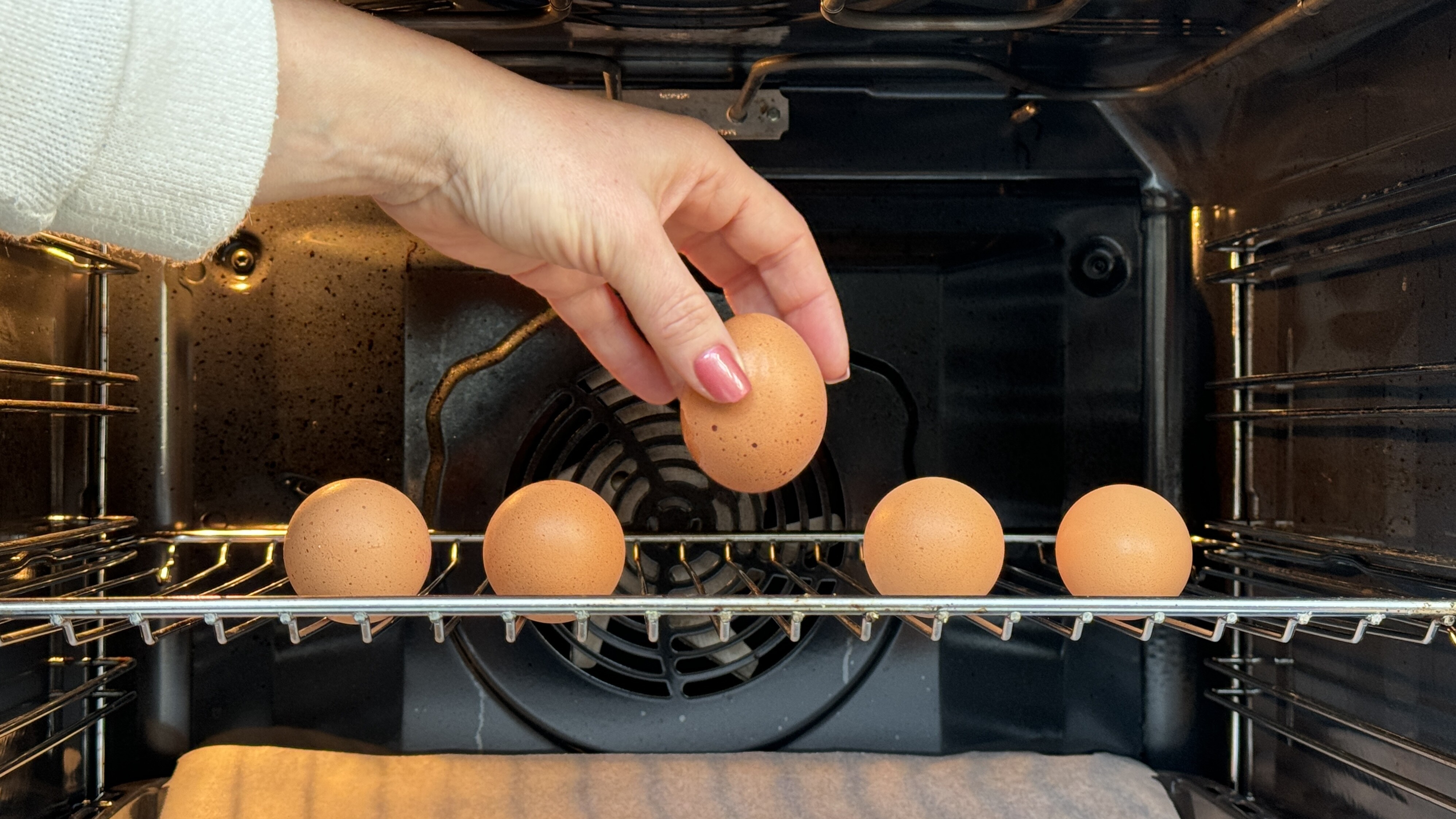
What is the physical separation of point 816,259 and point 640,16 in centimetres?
29

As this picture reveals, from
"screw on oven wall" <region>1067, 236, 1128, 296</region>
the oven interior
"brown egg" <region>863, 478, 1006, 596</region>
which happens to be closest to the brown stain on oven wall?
the oven interior

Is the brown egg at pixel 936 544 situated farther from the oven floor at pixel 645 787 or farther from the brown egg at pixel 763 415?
the oven floor at pixel 645 787

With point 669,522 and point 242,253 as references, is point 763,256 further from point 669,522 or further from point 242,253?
point 242,253

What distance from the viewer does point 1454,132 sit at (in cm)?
85

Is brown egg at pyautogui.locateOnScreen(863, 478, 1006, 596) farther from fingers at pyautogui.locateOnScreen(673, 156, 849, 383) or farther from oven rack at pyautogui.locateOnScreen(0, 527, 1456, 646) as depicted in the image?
fingers at pyautogui.locateOnScreen(673, 156, 849, 383)

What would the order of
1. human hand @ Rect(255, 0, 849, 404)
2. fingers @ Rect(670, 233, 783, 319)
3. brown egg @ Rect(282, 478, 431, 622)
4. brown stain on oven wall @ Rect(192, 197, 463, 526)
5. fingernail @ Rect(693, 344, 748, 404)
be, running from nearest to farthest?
human hand @ Rect(255, 0, 849, 404), fingernail @ Rect(693, 344, 748, 404), brown egg @ Rect(282, 478, 431, 622), fingers @ Rect(670, 233, 783, 319), brown stain on oven wall @ Rect(192, 197, 463, 526)

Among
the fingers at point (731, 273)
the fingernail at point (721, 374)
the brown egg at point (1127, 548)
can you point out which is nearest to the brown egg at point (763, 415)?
the fingernail at point (721, 374)

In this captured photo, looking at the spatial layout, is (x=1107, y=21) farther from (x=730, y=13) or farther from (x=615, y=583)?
(x=615, y=583)

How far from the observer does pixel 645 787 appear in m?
1.15

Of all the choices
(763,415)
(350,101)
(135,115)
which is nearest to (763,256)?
(763,415)

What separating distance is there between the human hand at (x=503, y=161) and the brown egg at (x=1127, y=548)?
39 cm

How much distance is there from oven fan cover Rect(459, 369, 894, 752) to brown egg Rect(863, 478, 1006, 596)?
0.20 m

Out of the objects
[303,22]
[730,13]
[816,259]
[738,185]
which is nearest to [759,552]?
[816,259]

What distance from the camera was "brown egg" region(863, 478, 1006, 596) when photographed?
0.96 metres
